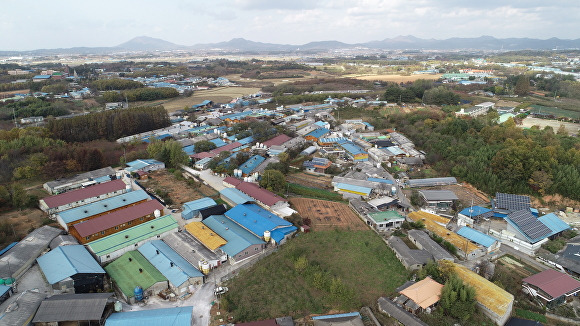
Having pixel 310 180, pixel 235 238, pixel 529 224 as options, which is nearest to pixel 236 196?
pixel 235 238

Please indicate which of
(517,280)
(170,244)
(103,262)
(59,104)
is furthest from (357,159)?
(59,104)

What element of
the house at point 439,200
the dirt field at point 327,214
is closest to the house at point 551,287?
the house at point 439,200

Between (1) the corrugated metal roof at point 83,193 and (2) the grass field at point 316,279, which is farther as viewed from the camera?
(1) the corrugated metal roof at point 83,193

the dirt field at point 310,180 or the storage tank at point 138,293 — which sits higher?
the storage tank at point 138,293

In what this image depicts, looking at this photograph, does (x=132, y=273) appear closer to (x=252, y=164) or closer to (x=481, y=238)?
(x=252, y=164)

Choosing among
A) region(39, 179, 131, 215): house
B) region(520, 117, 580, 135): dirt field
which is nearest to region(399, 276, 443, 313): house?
region(39, 179, 131, 215): house

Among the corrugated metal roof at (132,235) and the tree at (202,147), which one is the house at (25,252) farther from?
the tree at (202,147)

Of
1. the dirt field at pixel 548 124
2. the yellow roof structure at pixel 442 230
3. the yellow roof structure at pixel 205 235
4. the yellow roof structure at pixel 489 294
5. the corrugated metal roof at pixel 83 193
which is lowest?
the yellow roof structure at pixel 442 230
